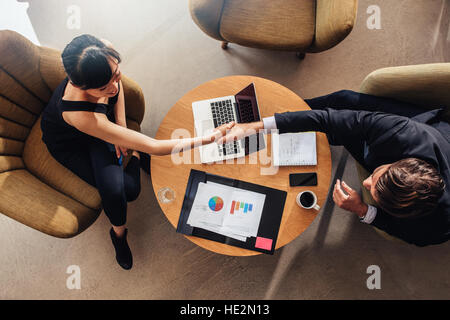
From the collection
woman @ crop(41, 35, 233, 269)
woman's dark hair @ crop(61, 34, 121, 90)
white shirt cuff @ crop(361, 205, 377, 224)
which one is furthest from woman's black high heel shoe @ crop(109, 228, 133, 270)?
white shirt cuff @ crop(361, 205, 377, 224)

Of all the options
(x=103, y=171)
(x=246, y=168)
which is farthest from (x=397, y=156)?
(x=103, y=171)

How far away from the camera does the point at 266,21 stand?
1825mm

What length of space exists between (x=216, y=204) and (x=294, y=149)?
511 millimetres

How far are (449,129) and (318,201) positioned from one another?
755 mm

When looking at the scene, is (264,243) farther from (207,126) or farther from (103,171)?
(103,171)

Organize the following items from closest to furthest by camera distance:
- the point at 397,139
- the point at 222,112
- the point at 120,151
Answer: the point at 397,139, the point at 222,112, the point at 120,151

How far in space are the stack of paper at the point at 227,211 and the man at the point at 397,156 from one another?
11.3 inches

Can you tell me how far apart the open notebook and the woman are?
0.28m

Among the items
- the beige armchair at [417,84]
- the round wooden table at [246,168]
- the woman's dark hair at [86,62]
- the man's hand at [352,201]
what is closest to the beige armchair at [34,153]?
the round wooden table at [246,168]

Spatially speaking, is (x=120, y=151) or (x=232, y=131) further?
(x=120, y=151)

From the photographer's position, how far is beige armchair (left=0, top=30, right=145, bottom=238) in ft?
4.73

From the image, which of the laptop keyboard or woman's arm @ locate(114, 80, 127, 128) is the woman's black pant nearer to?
woman's arm @ locate(114, 80, 127, 128)

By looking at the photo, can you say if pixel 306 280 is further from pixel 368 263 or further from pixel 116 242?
pixel 116 242

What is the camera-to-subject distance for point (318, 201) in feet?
4.90
